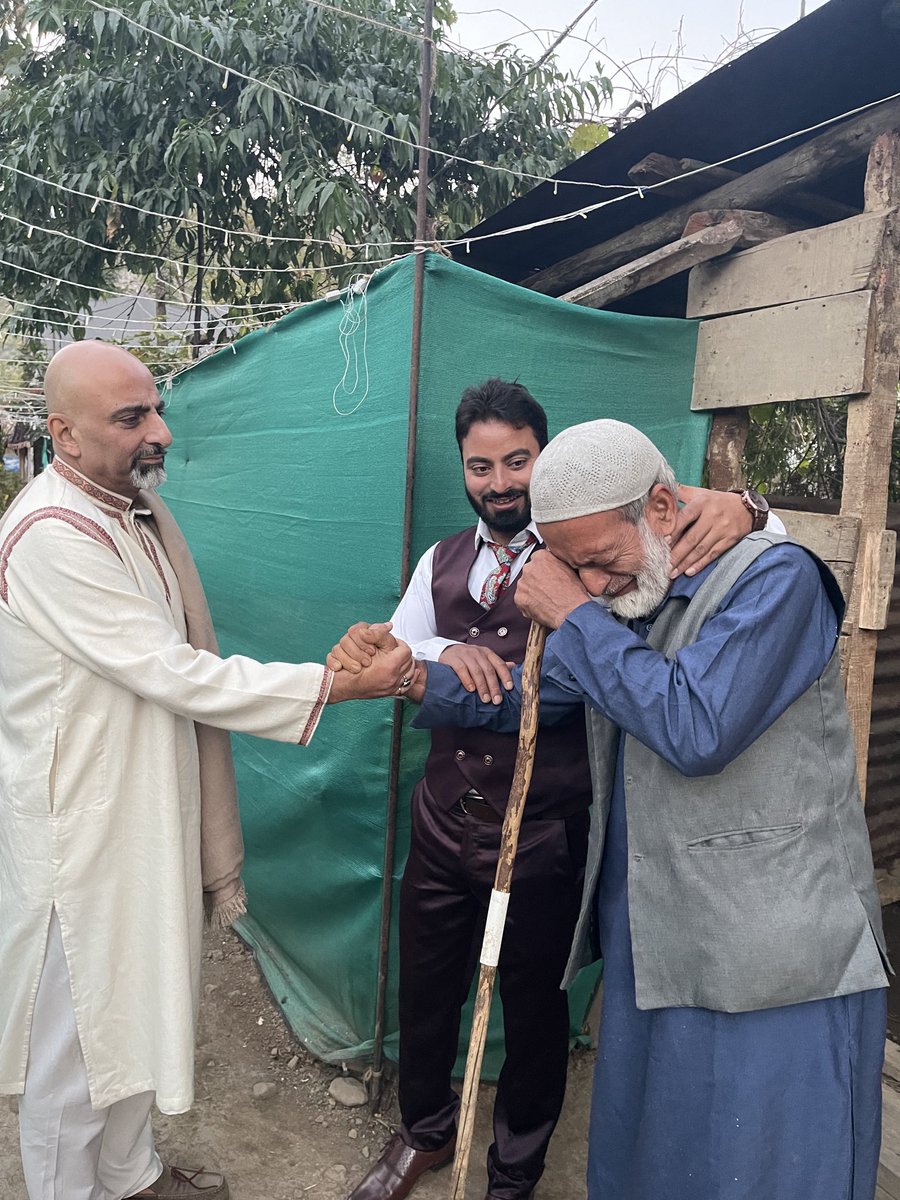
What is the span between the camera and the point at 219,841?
2318 millimetres

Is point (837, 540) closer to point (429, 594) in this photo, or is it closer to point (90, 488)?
point (429, 594)

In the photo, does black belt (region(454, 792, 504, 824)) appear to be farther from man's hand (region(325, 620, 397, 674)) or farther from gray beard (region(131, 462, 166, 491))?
gray beard (region(131, 462, 166, 491))

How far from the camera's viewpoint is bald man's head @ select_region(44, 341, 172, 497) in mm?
2098

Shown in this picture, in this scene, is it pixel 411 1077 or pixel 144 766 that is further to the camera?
pixel 411 1077

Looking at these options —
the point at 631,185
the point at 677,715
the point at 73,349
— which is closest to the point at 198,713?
the point at 73,349

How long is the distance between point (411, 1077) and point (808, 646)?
5.67ft

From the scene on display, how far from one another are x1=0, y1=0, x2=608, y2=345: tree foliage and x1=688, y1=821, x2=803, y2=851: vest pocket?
488 centimetres

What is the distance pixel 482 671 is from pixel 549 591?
0.53 meters

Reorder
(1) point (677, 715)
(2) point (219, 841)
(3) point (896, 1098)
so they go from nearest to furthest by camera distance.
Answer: (1) point (677, 715), (2) point (219, 841), (3) point (896, 1098)

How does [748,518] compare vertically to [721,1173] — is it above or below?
above

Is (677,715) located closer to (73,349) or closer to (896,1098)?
(73,349)


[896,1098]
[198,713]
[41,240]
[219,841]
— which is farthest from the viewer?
[41,240]

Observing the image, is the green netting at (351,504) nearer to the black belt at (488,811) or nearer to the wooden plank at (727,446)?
the wooden plank at (727,446)

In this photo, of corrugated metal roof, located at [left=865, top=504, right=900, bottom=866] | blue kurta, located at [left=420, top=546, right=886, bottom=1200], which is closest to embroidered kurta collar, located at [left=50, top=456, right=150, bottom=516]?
blue kurta, located at [left=420, top=546, right=886, bottom=1200]
